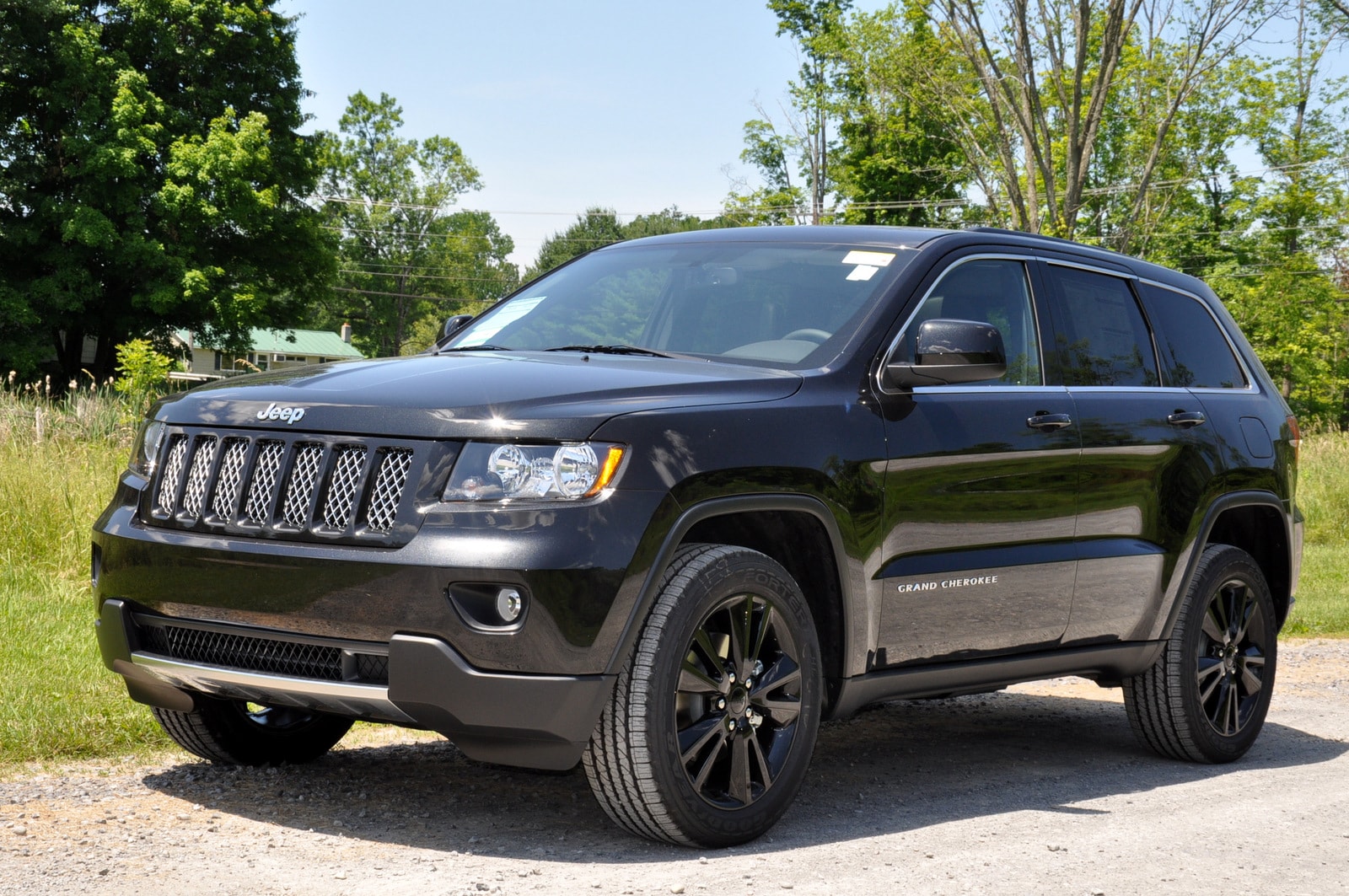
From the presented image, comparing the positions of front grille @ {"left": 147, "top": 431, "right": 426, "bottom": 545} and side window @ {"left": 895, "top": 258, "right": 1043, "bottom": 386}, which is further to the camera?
side window @ {"left": 895, "top": 258, "right": 1043, "bottom": 386}

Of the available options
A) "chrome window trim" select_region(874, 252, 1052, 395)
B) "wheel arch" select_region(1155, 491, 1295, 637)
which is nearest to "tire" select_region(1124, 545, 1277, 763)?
"wheel arch" select_region(1155, 491, 1295, 637)

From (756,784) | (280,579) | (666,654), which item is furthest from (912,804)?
(280,579)

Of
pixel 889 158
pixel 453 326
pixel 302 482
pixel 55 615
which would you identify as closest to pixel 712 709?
pixel 302 482

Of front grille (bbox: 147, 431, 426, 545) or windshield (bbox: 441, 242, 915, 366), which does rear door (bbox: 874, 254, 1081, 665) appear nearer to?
windshield (bbox: 441, 242, 915, 366)

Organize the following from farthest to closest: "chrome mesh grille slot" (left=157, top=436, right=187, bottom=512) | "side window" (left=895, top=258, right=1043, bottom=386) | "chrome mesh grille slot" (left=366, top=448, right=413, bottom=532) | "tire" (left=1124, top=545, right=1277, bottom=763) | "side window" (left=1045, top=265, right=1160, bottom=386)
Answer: "tire" (left=1124, top=545, right=1277, bottom=763) < "side window" (left=1045, top=265, right=1160, bottom=386) < "side window" (left=895, top=258, right=1043, bottom=386) < "chrome mesh grille slot" (left=157, top=436, right=187, bottom=512) < "chrome mesh grille slot" (left=366, top=448, right=413, bottom=532)

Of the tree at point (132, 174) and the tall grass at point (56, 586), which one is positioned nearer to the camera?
the tall grass at point (56, 586)

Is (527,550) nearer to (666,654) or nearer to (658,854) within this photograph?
(666,654)

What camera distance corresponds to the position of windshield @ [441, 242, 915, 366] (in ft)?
17.0

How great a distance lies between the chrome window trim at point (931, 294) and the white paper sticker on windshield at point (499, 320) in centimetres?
150

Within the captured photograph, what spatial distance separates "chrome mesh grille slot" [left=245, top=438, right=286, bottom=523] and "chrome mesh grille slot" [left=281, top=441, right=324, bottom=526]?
5 cm

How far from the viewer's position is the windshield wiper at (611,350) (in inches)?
204

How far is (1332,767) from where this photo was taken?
6512mm

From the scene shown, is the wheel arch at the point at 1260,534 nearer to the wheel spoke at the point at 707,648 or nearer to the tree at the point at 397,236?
the wheel spoke at the point at 707,648

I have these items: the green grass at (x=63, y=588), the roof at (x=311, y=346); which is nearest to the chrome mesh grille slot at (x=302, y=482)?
the green grass at (x=63, y=588)
